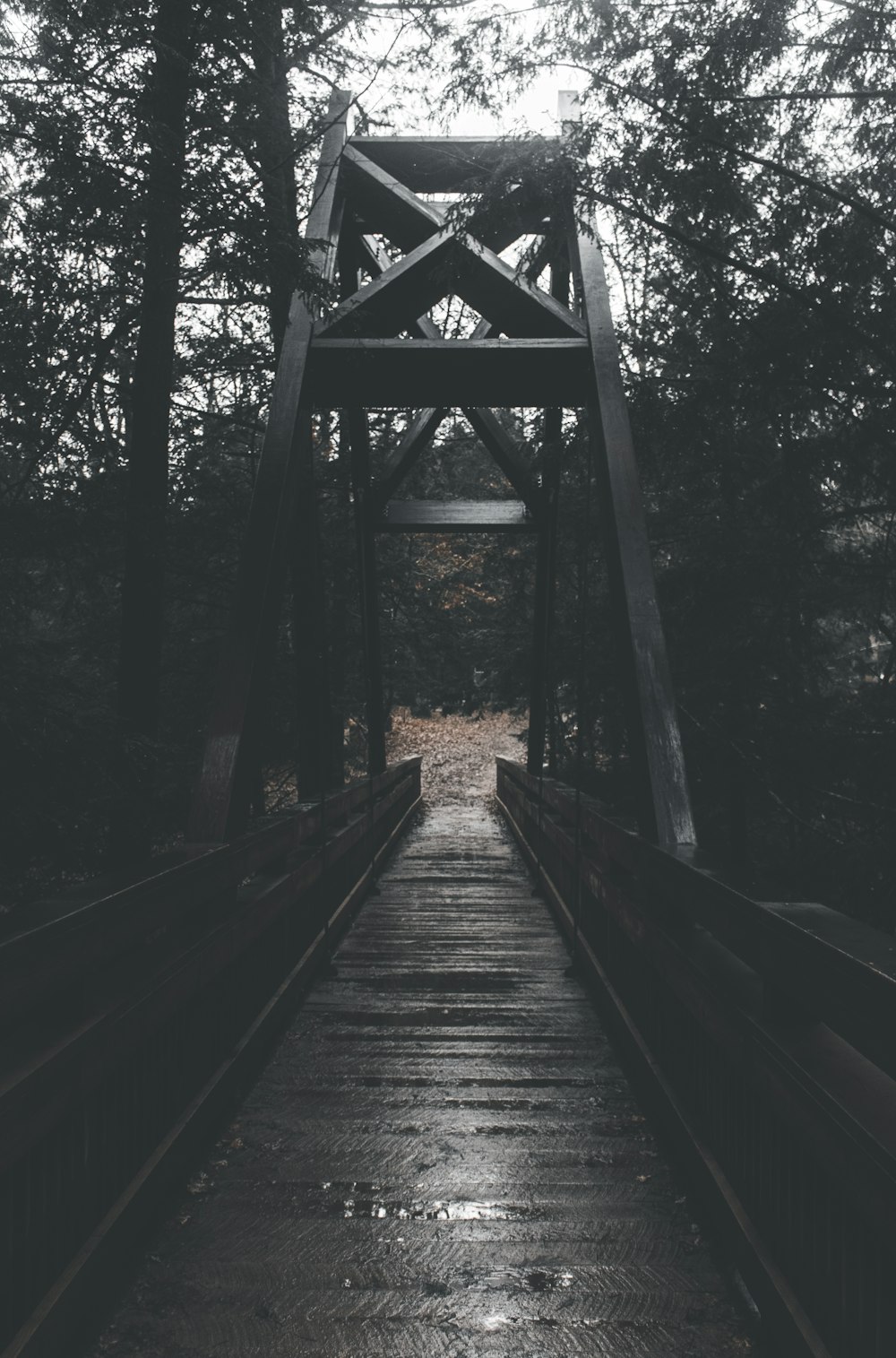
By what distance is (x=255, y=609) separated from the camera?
4543mm

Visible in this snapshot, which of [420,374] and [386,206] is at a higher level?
[386,206]

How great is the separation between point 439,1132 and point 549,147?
202 inches

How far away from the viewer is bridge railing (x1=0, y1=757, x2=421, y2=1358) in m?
1.92

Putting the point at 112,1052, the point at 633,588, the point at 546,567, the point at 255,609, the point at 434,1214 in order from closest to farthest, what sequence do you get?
the point at 112,1052 → the point at 434,1214 → the point at 255,609 → the point at 633,588 → the point at 546,567

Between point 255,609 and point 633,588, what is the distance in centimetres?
174

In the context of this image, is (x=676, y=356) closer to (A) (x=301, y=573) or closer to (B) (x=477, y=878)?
(A) (x=301, y=573)

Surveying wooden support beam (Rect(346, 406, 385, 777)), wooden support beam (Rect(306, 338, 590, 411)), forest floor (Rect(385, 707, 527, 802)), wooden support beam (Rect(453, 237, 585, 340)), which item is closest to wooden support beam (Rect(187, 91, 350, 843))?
wooden support beam (Rect(306, 338, 590, 411))

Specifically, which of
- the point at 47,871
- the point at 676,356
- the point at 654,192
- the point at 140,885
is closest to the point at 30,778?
the point at 47,871

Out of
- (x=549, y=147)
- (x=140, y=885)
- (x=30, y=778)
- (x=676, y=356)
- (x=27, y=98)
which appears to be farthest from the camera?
(x=676, y=356)

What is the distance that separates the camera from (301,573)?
766 centimetres

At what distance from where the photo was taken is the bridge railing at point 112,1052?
1.92 meters

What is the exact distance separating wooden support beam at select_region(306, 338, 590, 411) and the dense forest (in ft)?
1.38

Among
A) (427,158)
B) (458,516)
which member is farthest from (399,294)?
(458,516)

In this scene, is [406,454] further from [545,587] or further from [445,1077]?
[445,1077]
